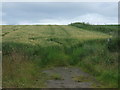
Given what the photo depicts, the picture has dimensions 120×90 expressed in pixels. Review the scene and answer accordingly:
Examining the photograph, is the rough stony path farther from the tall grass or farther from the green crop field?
the tall grass

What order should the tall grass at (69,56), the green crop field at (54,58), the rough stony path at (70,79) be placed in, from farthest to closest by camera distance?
the tall grass at (69,56)
the green crop field at (54,58)
the rough stony path at (70,79)

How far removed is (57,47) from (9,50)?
3042 millimetres

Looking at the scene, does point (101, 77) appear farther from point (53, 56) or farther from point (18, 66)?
point (53, 56)

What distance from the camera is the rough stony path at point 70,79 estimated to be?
9.89 metres

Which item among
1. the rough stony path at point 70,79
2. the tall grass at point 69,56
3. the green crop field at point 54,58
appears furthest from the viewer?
the tall grass at point 69,56

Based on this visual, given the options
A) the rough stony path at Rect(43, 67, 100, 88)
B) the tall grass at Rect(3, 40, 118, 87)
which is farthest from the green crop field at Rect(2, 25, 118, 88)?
the rough stony path at Rect(43, 67, 100, 88)

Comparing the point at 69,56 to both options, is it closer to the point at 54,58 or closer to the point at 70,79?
the point at 54,58

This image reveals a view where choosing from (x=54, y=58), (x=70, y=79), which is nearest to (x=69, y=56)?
(x=54, y=58)

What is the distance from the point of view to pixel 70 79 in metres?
11.0

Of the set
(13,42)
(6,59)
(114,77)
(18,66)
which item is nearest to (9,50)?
(13,42)

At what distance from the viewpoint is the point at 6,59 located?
12.0m

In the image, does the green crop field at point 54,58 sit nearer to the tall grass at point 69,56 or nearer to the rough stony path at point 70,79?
the tall grass at point 69,56

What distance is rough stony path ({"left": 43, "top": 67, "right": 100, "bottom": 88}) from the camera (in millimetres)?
9891

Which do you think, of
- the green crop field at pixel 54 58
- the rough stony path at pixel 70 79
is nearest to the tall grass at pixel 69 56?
the green crop field at pixel 54 58
